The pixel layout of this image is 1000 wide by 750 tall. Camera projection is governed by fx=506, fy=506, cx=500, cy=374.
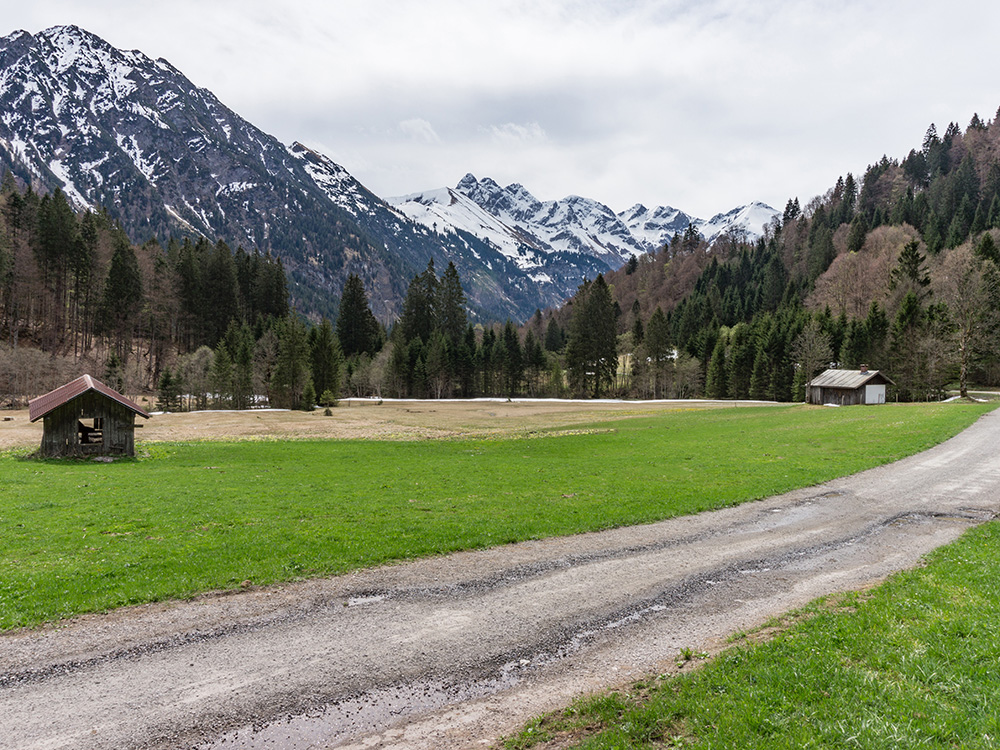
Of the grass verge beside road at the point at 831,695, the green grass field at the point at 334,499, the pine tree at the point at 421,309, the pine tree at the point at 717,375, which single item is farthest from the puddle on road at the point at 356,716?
the pine tree at the point at 421,309

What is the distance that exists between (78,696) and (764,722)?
999 centimetres

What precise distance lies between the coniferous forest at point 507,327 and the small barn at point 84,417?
56.9 metres

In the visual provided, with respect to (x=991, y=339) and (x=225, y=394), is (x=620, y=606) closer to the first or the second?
(x=991, y=339)

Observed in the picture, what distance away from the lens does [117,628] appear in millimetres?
10016

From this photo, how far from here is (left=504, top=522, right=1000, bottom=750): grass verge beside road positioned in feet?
20.3

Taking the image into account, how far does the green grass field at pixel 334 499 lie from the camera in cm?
1289

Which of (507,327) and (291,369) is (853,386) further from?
(291,369)

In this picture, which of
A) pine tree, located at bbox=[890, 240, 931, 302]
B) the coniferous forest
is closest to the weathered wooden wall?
the coniferous forest

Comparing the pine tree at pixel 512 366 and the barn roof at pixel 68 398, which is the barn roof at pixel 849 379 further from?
the barn roof at pixel 68 398

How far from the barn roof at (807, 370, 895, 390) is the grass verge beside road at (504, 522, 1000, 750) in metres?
69.1

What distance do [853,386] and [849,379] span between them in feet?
6.21

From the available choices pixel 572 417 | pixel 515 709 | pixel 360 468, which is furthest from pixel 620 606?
pixel 572 417

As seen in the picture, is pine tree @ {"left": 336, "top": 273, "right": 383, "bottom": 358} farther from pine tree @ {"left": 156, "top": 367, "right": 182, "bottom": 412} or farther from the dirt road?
the dirt road

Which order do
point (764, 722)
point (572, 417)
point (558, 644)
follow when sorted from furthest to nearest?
1. point (572, 417)
2. point (558, 644)
3. point (764, 722)
